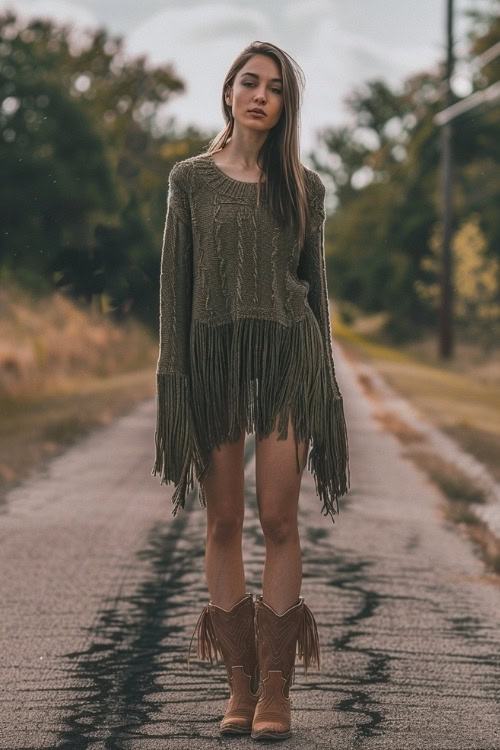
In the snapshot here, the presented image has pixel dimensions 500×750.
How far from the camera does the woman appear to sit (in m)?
3.74

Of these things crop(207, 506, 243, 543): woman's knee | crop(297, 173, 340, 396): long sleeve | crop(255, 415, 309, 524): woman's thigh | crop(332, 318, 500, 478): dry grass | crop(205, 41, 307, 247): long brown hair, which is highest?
crop(205, 41, 307, 247): long brown hair

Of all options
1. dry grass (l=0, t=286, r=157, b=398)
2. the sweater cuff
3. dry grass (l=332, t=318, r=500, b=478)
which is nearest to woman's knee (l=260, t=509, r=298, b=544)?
the sweater cuff

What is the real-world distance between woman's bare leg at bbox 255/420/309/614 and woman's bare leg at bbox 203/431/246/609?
65mm

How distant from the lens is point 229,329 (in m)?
3.79

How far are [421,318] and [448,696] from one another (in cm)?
4533

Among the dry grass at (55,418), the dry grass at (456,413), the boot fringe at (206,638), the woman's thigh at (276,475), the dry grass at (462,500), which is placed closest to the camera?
the woman's thigh at (276,475)

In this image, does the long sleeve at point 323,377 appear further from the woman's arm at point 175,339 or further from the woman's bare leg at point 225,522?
the woman's arm at point 175,339

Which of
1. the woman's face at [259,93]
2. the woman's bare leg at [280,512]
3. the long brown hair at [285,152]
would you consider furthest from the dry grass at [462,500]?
the woman's face at [259,93]

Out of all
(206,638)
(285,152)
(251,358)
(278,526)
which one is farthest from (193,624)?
(285,152)

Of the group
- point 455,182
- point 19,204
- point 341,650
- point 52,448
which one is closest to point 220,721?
point 341,650

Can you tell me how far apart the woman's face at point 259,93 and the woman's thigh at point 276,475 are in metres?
0.83

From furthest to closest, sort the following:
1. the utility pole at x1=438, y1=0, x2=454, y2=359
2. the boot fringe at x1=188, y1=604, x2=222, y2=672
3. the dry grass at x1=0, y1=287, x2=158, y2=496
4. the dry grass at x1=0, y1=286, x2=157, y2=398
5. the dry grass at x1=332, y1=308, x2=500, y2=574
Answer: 1. the utility pole at x1=438, y1=0, x2=454, y2=359
2. the dry grass at x1=0, y1=286, x2=157, y2=398
3. the dry grass at x1=0, y1=287, x2=158, y2=496
4. the dry grass at x1=332, y1=308, x2=500, y2=574
5. the boot fringe at x1=188, y1=604, x2=222, y2=672

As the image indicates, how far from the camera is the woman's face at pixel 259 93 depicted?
12.4 ft

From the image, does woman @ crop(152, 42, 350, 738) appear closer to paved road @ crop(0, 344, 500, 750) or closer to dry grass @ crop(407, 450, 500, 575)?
paved road @ crop(0, 344, 500, 750)
